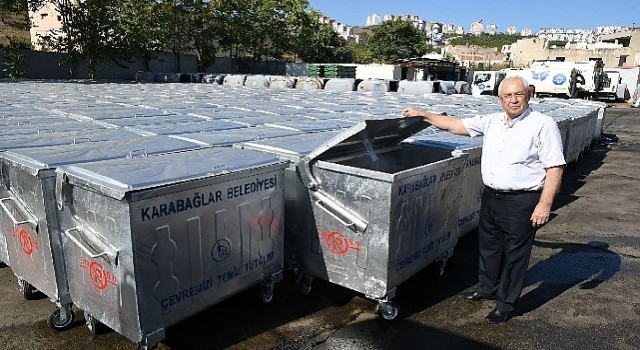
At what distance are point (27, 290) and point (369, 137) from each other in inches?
128

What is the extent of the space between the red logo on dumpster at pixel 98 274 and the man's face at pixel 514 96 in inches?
120

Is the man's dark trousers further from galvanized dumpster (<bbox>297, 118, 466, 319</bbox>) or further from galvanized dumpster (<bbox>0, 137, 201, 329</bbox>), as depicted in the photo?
galvanized dumpster (<bbox>0, 137, 201, 329</bbox>)

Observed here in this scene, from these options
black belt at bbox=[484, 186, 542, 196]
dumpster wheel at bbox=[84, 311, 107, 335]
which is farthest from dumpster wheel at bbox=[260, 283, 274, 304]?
black belt at bbox=[484, 186, 542, 196]

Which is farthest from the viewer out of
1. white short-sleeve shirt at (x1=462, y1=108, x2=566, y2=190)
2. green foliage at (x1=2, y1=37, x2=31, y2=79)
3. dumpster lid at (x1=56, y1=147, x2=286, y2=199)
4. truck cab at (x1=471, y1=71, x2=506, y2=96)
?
truck cab at (x1=471, y1=71, x2=506, y2=96)

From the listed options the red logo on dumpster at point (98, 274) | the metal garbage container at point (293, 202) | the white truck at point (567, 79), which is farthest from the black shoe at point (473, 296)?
the white truck at point (567, 79)

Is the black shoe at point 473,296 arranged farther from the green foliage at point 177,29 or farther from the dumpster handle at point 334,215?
the green foliage at point 177,29

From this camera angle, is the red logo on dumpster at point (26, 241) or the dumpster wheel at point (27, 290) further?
the dumpster wheel at point (27, 290)

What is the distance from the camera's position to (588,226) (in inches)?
260

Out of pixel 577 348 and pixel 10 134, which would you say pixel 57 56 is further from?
pixel 577 348

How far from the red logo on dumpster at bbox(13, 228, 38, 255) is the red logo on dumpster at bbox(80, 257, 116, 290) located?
555 mm

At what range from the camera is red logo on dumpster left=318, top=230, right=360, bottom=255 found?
366cm

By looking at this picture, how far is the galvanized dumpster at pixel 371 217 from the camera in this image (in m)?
3.46

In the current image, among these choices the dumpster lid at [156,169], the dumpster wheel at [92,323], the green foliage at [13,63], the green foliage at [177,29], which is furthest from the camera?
the green foliage at [177,29]

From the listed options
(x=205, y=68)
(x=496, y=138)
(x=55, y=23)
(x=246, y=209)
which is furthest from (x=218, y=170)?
(x=55, y=23)
